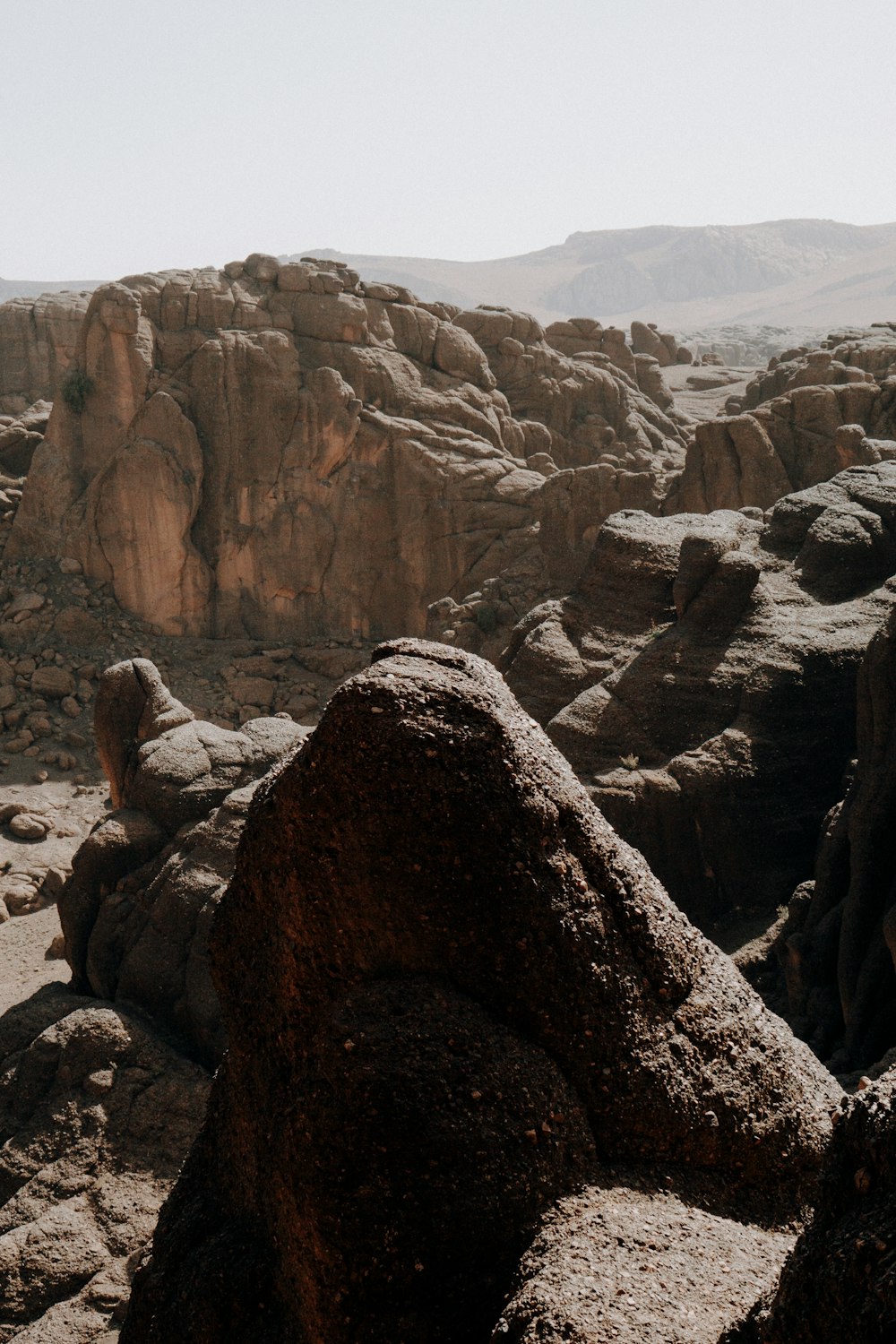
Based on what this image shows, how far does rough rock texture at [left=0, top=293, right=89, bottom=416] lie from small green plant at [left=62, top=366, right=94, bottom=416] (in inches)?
330

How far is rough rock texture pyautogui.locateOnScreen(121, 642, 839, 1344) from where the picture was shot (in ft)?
12.2

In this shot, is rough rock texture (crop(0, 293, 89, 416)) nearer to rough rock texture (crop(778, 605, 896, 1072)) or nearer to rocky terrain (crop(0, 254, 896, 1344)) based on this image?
rocky terrain (crop(0, 254, 896, 1344))

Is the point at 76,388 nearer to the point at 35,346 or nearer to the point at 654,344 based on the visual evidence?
the point at 35,346

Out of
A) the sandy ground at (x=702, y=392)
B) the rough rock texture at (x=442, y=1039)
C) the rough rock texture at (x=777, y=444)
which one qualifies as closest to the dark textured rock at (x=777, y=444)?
the rough rock texture at (x=777, y=444)

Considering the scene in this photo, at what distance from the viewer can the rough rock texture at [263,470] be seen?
26.5 metres

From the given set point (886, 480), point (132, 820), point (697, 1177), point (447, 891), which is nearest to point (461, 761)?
point (447, 891)

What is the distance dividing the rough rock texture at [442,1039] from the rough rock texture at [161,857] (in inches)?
264

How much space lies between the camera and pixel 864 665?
33.1 ft

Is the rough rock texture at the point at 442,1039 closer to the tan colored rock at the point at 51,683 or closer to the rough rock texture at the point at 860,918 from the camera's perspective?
the rough rock texture at the point at 860,918

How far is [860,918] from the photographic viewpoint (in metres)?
9.06

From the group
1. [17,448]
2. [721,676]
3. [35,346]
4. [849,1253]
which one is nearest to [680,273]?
[35,346]

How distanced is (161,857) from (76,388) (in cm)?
1753

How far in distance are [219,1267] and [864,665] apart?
756cm

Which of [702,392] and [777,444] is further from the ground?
[702,392]
